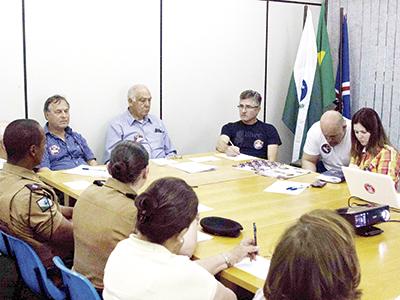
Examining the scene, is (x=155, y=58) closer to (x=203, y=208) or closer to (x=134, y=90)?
(x=134, y=90)

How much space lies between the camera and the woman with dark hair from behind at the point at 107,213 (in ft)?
6.96

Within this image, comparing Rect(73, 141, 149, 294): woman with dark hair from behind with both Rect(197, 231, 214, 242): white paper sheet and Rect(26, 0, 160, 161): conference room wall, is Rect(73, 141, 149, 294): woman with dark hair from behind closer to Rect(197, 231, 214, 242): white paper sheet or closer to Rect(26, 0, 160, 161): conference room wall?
Rect(197, 231, 214, 242): white paper sheet

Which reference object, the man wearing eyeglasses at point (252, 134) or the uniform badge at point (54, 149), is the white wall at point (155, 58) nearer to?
the uniform badge at point (54, 149)

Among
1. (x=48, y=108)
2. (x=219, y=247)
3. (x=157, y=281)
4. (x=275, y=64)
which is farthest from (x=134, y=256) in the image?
(x=275, y=64)

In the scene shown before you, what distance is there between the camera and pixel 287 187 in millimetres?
3359

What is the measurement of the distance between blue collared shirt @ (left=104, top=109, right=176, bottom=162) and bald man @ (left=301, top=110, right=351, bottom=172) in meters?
1.27

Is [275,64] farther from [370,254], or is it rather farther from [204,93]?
[370,254]

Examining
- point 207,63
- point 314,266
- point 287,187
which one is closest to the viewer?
point 314,266

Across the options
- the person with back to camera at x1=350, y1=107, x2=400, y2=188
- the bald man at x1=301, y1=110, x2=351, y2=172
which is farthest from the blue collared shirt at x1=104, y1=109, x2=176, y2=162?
the person with back to camera at x1=350, y1=107, x2=400, y2=188

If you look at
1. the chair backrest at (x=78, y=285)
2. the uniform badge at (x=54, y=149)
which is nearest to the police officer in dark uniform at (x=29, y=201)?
the chair backrest at (x=78, y=285)

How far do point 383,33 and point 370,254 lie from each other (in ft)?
12.7

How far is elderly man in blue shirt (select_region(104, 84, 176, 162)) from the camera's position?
4.69 metres

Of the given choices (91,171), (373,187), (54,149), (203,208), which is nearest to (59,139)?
(54,149)

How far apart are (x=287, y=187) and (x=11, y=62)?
2.47 metres
